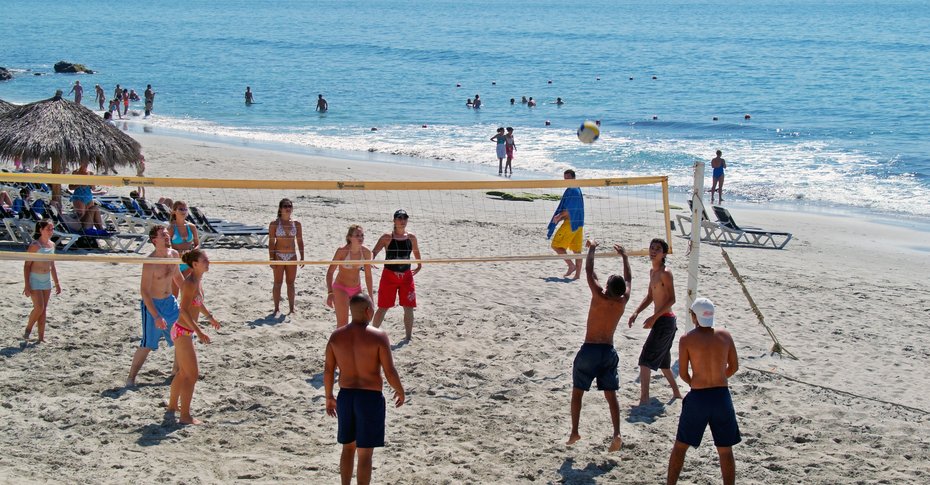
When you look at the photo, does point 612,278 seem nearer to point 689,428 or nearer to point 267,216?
point 689,428

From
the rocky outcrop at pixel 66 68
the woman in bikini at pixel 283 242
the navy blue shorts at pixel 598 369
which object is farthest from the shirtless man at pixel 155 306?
the rocky outcrop at pixel 66 68

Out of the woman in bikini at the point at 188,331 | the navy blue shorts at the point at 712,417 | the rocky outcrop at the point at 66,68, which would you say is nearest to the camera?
the navy blue shorts at the point at 712,417

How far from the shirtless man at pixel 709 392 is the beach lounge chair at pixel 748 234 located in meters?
9.03

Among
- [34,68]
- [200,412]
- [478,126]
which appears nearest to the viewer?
Answer: [200,412]

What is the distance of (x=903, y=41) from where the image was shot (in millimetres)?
65625

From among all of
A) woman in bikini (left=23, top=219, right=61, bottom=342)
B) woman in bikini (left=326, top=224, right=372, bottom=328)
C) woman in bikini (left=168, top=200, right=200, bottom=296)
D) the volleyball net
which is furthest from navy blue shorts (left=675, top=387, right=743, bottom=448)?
woman in bikini (left=23, top=219, right=61, bottom=342)

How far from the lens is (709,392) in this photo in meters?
6.01

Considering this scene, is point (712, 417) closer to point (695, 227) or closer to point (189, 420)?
point (695, 227)

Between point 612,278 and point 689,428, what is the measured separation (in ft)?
4.03

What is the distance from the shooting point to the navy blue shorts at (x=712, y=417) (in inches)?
235

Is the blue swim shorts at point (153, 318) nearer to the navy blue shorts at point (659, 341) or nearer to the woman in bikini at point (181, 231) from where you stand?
the woman in bikini at point (181, 231)

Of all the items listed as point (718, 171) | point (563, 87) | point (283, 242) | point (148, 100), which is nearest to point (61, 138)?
point (283, 242)

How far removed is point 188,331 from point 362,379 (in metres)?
1.82

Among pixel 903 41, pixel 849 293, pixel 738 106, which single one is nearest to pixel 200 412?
pixel 849 293
